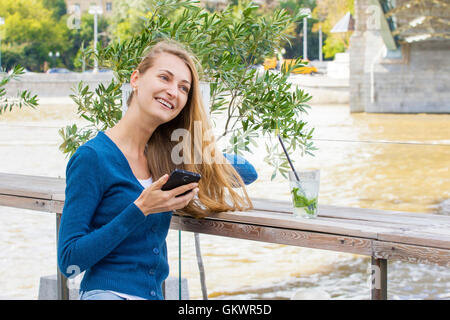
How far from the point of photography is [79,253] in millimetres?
1570

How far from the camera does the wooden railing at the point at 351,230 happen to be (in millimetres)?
1632

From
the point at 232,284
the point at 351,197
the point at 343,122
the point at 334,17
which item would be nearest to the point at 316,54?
the point at 334,17

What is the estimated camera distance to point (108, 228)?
1.57 meters

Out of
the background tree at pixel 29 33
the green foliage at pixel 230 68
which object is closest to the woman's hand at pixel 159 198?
the green foliage at pixel 230 68

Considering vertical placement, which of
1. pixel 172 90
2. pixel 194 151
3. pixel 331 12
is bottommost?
pixel 194 151

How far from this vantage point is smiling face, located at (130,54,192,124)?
1794mm

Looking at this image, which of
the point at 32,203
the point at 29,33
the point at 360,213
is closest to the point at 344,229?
the point at 360,213

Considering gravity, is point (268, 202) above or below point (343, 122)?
above

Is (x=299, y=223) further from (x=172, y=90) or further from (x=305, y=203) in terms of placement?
(x=172, y=90)

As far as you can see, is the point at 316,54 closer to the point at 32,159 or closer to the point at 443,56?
the point at 443,56

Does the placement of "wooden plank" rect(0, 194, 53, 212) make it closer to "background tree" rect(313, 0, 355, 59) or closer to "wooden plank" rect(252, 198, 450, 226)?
"wooden plank" rect(252, 198, 450, 226)

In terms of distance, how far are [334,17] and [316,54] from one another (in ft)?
44.3

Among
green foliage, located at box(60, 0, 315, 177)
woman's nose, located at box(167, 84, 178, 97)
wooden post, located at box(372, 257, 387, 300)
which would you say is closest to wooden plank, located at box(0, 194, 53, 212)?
green foliage, located at box(60, 0, 315, 177)

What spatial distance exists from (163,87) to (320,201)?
25.1 feet
